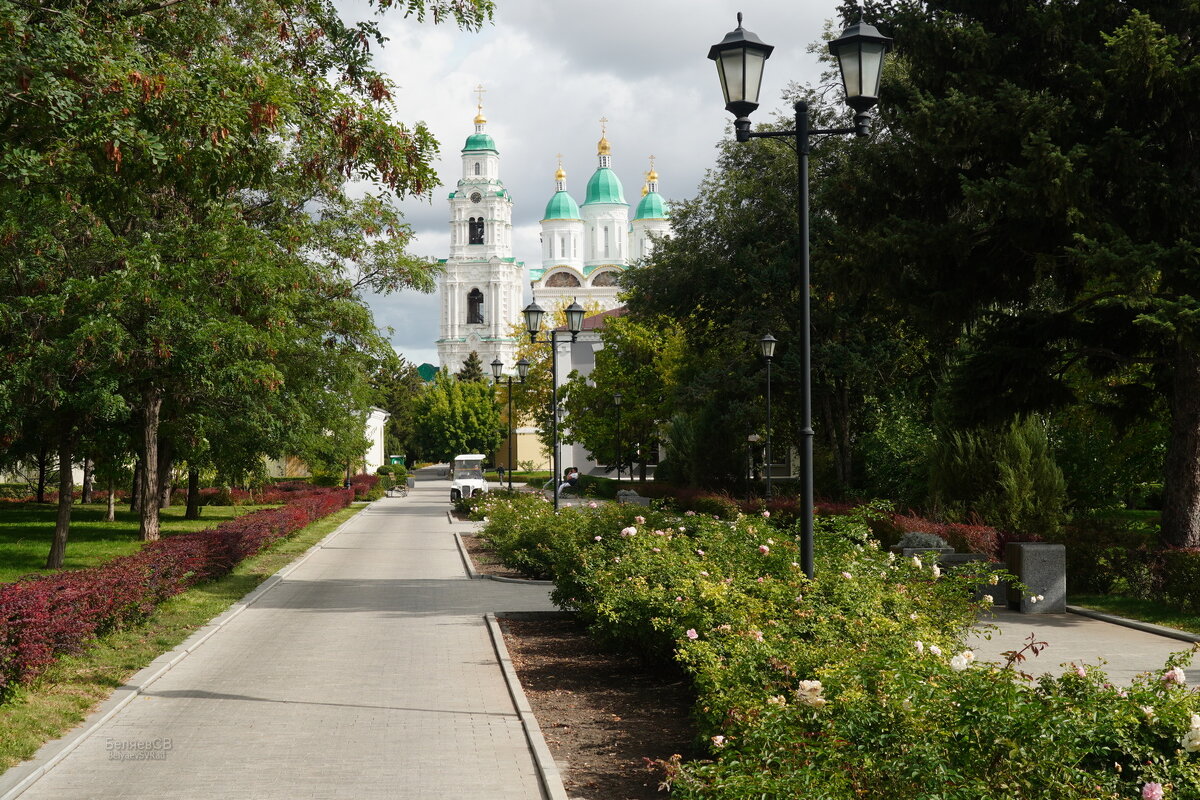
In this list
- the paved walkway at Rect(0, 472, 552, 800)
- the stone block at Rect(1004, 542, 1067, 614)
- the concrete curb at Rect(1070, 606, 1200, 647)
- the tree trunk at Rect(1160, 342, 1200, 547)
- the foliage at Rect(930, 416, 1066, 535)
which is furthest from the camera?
the foliage at Rect(930, 416, 1066, 535)

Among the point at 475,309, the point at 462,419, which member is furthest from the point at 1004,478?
the point at 475,309

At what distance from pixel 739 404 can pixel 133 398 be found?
711 inches

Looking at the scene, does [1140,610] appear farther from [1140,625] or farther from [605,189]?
[605,189]

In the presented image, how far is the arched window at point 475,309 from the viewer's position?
125m

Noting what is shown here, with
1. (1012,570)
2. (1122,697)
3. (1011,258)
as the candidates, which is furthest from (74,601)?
(1011,258)

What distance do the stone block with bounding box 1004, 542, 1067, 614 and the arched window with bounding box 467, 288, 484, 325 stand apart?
112558mm

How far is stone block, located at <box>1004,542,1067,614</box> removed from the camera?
14.1 m

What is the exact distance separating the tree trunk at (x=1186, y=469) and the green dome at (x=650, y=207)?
112024mm

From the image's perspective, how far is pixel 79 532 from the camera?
2689 cm

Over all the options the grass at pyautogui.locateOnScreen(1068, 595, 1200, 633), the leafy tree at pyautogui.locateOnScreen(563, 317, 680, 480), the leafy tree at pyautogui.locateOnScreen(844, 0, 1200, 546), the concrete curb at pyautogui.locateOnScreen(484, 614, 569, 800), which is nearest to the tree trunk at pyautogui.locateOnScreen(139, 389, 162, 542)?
the concrete curb at pyautogui.locateOnScreen(484, 614, 569, 800)

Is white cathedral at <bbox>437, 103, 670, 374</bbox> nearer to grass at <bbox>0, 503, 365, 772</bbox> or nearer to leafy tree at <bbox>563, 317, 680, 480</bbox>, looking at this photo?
leafy tree at <bbox>563, 317, 680, 480</bbox>

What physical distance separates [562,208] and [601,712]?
123 metres

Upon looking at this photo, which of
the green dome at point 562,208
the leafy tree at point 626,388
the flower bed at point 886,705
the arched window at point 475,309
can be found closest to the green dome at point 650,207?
the green dome at point 562,208

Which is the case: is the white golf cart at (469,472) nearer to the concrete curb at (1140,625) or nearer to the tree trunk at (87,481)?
the tree trunk at (87,481)
